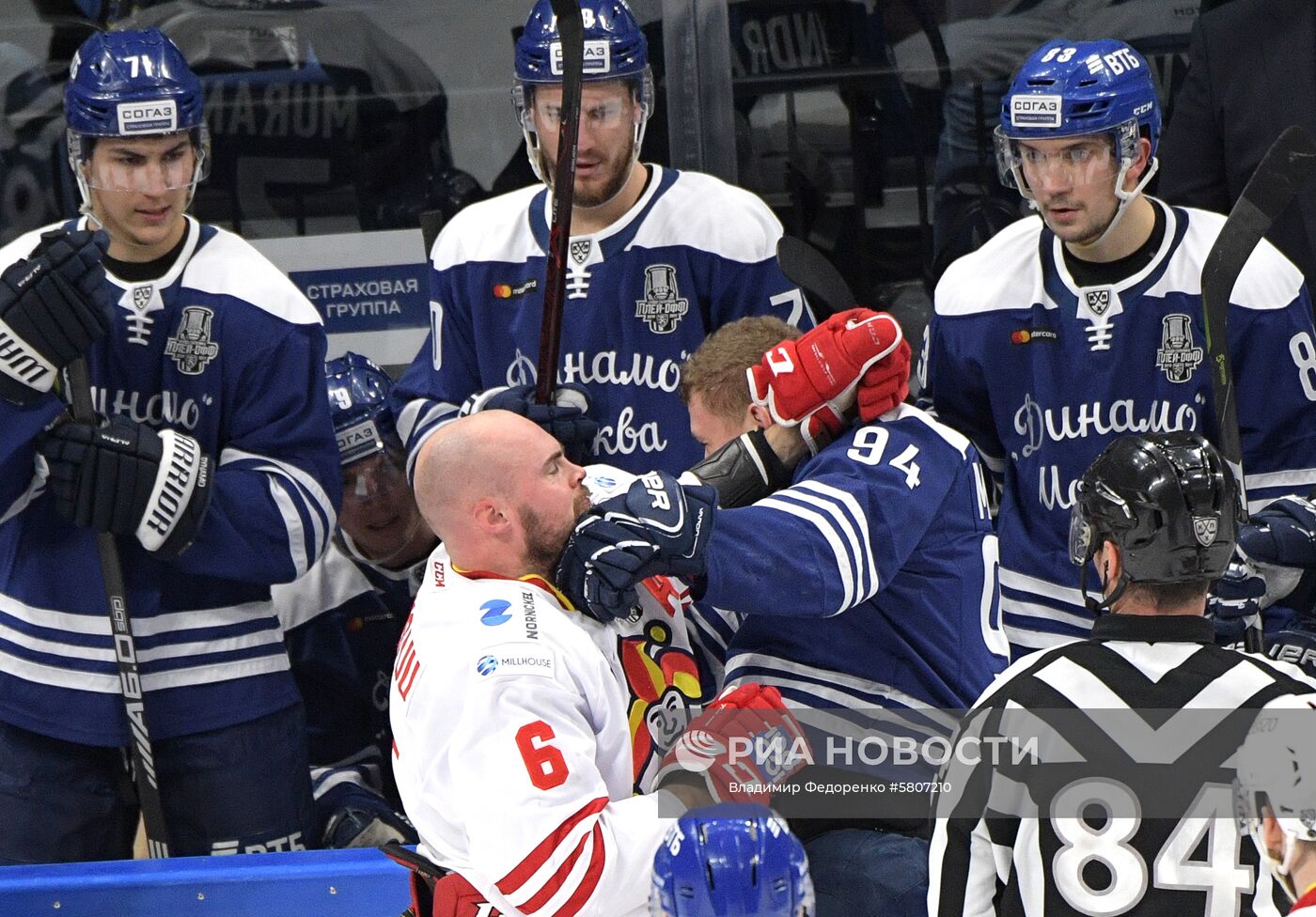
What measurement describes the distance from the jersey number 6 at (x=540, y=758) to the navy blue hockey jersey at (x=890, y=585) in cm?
40

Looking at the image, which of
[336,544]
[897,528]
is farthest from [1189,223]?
[336,544]

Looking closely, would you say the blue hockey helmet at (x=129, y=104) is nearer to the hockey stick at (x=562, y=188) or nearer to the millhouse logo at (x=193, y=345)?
the millhouse logo at (x=193, y=345)

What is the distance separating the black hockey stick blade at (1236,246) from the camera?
292cm

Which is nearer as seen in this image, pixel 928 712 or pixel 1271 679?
pixel 1271 679

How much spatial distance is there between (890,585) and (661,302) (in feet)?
3.19

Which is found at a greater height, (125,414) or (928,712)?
(125,414)

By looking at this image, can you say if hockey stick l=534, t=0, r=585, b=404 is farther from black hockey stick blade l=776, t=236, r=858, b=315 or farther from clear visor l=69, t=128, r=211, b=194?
clear visor l=69, t=128, r=211, b=194

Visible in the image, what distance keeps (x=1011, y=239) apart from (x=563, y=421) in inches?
35.0

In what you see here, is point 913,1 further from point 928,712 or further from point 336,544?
point 928,712

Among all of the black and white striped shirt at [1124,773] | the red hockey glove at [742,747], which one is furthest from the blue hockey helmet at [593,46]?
the black and white striped shirt at [1124,773]

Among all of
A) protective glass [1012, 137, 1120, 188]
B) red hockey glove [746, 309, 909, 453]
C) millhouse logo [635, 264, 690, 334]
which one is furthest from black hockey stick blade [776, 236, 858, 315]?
red hockey glove [746, 309, 909, 453]

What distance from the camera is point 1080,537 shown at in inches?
81.5

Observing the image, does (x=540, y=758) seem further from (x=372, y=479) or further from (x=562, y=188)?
(x=372, y=479)

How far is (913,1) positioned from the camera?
411cm
